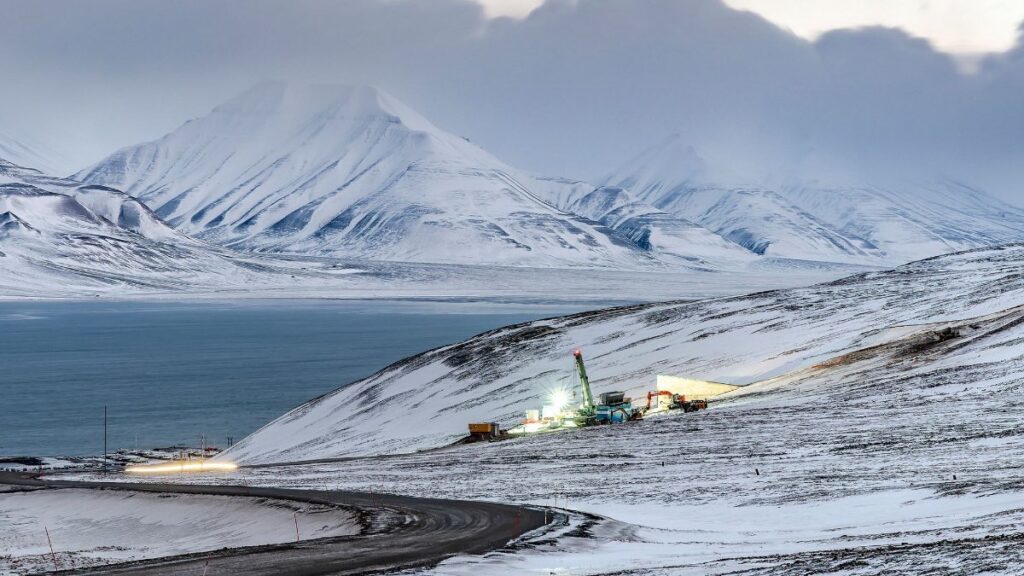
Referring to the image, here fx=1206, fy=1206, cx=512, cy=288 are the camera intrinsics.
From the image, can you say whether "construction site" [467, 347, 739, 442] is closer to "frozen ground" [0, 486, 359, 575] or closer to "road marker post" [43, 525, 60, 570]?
"frozen ground" [0, 486, 359, 575]

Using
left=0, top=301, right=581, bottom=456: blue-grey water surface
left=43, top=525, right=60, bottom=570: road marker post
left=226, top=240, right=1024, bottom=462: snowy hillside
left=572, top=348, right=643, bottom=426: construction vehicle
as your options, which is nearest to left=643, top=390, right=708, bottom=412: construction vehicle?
left=572, top=348, right=643, bottom=426: construction vehicle

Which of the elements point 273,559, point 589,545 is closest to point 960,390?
point 589,545

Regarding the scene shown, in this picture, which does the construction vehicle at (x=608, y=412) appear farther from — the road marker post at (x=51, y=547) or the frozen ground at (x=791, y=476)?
the road marker post at (x=51, y=547)

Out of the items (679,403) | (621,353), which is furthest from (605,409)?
(621,353)

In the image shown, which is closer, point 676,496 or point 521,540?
point 521,540

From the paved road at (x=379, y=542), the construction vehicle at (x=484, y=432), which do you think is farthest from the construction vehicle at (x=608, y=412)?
the paved road at (x=379, y=542)

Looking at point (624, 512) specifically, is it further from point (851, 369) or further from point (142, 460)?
point (142, 460)
